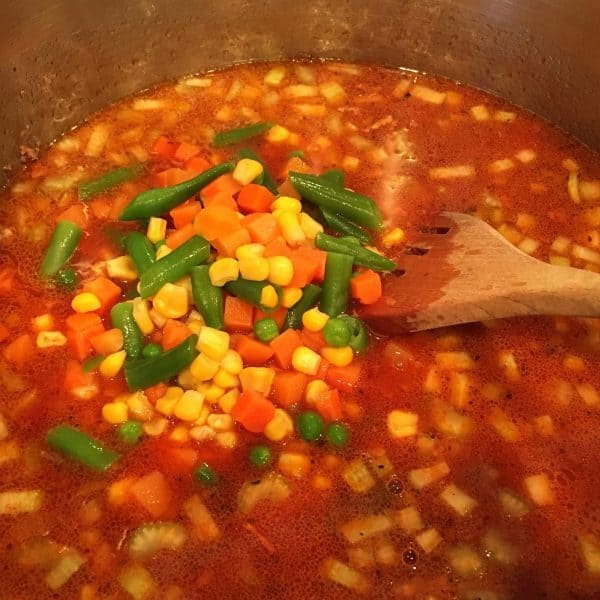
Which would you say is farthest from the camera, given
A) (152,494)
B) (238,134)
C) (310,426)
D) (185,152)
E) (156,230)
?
(238,134)

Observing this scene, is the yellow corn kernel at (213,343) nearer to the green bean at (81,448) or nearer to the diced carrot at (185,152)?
the green bean at (81,448)


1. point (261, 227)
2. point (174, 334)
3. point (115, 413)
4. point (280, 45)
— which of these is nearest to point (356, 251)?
point (261, 227)

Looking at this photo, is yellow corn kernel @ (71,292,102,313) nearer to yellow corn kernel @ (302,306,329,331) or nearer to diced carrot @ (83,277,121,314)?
diced carrot @ (83,277,121,314)

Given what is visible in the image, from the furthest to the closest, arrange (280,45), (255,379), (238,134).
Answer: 1. (280,45)
2. (238,134)
3. (255,379)

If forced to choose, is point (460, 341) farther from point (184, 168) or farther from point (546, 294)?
point (184, 168)

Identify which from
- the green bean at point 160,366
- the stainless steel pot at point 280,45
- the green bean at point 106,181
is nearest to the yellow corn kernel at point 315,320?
the green bean at point 160,366

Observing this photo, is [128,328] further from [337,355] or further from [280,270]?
[337,355]

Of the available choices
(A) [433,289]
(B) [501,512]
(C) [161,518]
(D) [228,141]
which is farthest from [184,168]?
(B) [501,512]
